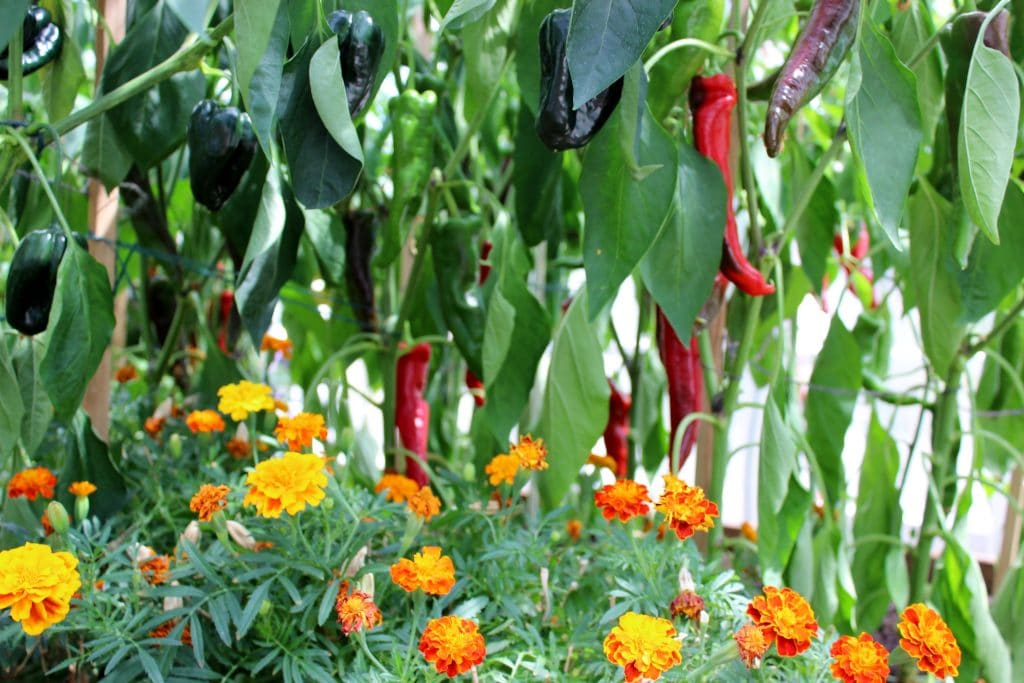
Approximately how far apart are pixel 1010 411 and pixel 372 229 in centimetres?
68

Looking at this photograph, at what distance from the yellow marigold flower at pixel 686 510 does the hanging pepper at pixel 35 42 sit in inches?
20.8

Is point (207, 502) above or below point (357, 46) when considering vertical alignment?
below

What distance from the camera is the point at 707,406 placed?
983 millimetres

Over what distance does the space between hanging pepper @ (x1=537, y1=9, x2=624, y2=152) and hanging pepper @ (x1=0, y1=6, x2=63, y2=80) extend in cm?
37

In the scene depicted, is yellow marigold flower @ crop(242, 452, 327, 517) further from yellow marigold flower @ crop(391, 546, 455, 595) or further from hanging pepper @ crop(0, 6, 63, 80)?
hanging pepper @ crop(0, 6, 63, 80)

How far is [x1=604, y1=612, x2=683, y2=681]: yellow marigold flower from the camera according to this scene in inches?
20.8

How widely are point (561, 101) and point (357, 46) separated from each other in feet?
0.45

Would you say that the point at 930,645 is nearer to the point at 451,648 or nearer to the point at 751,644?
the point at 751,644

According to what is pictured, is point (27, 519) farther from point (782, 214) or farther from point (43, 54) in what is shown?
point (782, 214)

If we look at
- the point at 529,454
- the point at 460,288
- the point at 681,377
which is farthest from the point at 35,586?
the point at 681,377

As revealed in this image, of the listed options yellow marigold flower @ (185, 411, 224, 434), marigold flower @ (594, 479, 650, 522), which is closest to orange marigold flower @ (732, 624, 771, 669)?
marigold flower @ (594, 479, 650, 522)

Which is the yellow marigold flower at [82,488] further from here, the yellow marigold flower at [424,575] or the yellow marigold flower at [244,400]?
the yellow marigold flower at [424,575]

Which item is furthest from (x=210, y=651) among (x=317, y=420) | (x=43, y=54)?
(x=43, y=54)

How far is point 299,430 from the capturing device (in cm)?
71
